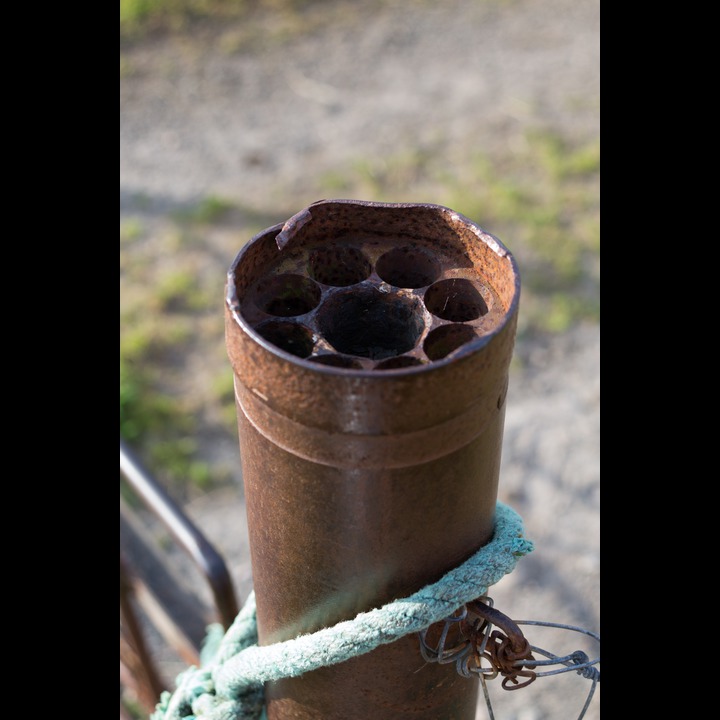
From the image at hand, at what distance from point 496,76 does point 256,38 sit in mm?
1478

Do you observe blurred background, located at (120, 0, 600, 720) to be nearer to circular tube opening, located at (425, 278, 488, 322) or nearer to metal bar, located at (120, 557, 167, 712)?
metal bar, located at (120, 557, 167, 712)

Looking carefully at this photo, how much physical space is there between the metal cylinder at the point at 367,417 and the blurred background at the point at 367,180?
189 centimetres

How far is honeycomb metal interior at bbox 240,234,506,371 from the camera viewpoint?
101cm

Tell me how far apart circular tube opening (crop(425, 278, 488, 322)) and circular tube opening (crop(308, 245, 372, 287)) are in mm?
91

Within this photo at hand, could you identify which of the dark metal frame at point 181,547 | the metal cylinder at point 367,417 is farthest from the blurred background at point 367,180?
the metal cylinder at point 367,417

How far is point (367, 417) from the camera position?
86 cm

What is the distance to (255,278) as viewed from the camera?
105 centimetres

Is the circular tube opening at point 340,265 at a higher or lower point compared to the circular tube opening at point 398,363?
higher

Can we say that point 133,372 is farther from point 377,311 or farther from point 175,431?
point 377,311

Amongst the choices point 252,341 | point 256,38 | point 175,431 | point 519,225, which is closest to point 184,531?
point 252,341

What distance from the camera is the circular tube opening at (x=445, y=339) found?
1.00 metres

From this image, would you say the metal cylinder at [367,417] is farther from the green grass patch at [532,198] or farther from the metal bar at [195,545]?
the green grass patch at [532,198]

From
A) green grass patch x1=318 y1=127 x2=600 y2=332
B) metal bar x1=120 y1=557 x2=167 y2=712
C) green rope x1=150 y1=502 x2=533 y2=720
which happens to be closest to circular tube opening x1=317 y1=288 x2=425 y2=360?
green rope x1=150 y1=502 x2=533 y2=720

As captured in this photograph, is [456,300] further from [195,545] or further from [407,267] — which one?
[195,545]
